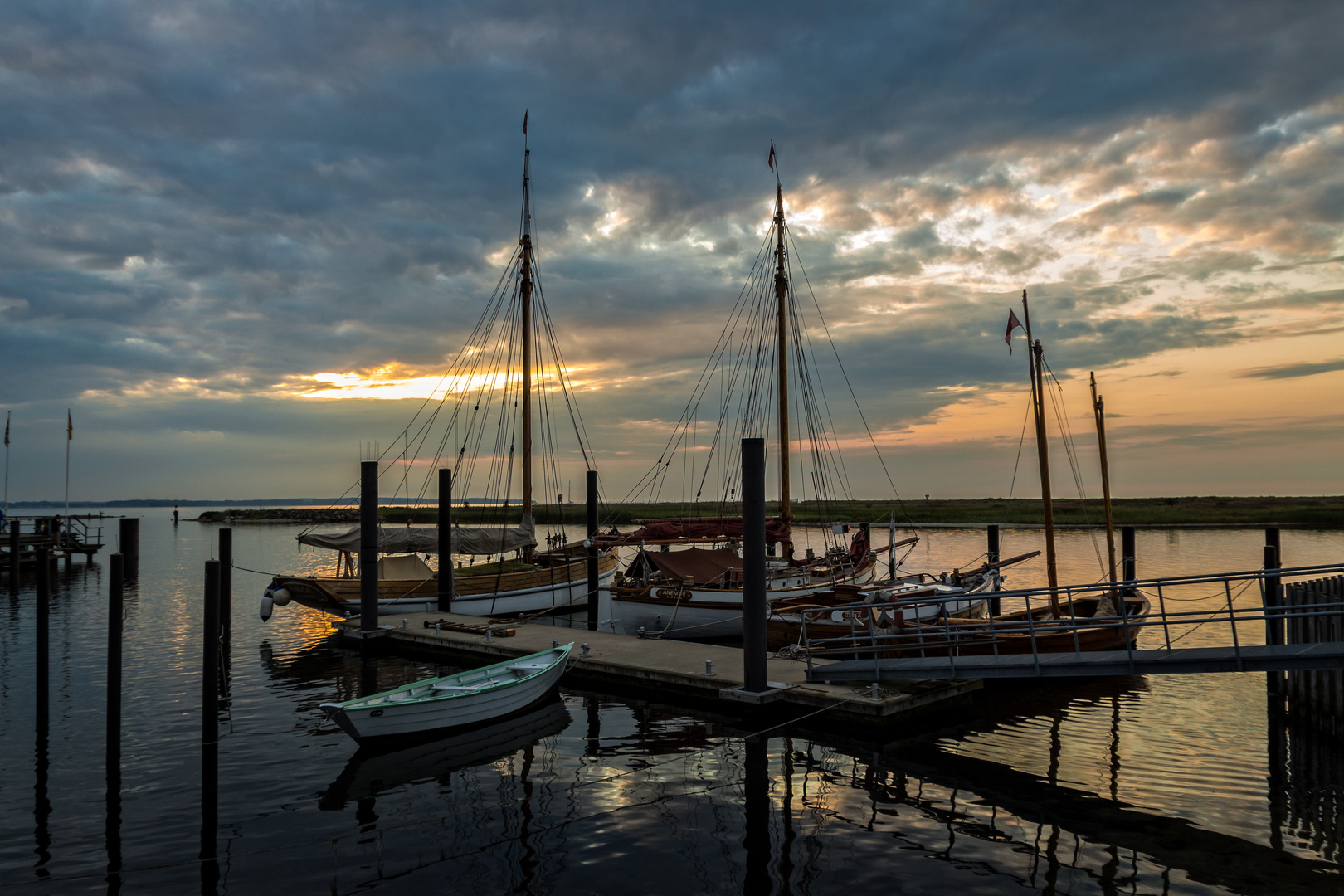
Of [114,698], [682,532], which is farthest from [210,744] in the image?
[682,532]

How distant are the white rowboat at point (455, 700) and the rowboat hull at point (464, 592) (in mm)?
11349

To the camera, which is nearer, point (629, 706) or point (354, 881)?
point (354, 881)

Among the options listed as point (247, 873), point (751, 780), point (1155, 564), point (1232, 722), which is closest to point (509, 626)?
point (751, 780)

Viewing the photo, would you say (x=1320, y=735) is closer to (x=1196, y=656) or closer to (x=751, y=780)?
(x=1196, y=656)

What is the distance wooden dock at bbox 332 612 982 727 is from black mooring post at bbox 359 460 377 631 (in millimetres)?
640

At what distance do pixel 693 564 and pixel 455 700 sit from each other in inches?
562

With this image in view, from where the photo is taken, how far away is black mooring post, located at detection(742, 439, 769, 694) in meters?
16.2

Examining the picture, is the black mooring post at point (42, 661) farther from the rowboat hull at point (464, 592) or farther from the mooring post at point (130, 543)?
the mooring post at point (130, 543)

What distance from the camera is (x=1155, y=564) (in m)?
50.8

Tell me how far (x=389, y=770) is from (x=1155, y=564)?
52.2 m

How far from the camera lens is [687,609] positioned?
28.8 metres

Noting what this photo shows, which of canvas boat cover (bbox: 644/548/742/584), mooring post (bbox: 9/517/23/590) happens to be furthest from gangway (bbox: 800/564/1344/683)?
mooring post (bbox: 9/517/23/590)

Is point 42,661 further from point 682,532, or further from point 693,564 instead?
point 682,532

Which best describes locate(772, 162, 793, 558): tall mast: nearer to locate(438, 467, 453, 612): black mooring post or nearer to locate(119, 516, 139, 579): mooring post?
locate(438, 467, 453, 612): black mooring post
